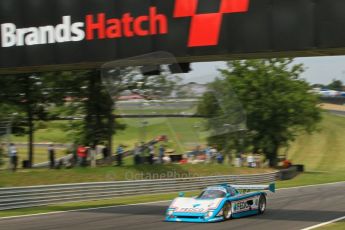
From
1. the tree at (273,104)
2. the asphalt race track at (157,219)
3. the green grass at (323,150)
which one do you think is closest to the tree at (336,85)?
the green grass at (323,150)

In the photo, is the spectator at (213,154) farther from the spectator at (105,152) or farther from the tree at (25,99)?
the tree at (25,99)

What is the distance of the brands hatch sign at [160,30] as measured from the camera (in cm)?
1276

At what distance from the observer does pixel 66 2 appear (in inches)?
614

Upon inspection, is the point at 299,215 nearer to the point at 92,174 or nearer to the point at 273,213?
the point at 273,213

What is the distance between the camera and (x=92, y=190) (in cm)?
2083

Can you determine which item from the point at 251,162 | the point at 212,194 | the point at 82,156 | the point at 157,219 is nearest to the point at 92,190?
the point at 82,156

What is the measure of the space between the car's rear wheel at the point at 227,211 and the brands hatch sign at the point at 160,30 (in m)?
3.49

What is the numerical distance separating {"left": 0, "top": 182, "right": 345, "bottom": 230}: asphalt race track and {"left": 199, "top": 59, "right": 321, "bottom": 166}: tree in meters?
24.9

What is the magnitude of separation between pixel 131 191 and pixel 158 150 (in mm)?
3376

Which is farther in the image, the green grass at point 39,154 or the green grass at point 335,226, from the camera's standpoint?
the green grass at point 39,154

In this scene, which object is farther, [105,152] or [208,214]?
[105,152]

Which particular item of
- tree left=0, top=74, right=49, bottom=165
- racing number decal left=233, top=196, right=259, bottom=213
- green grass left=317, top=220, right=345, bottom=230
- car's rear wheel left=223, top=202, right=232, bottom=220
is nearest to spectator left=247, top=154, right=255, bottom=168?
tree left=0, top=74, right=49, bottom=165

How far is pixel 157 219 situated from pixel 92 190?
666 cm

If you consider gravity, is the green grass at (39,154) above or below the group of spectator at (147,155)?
below
